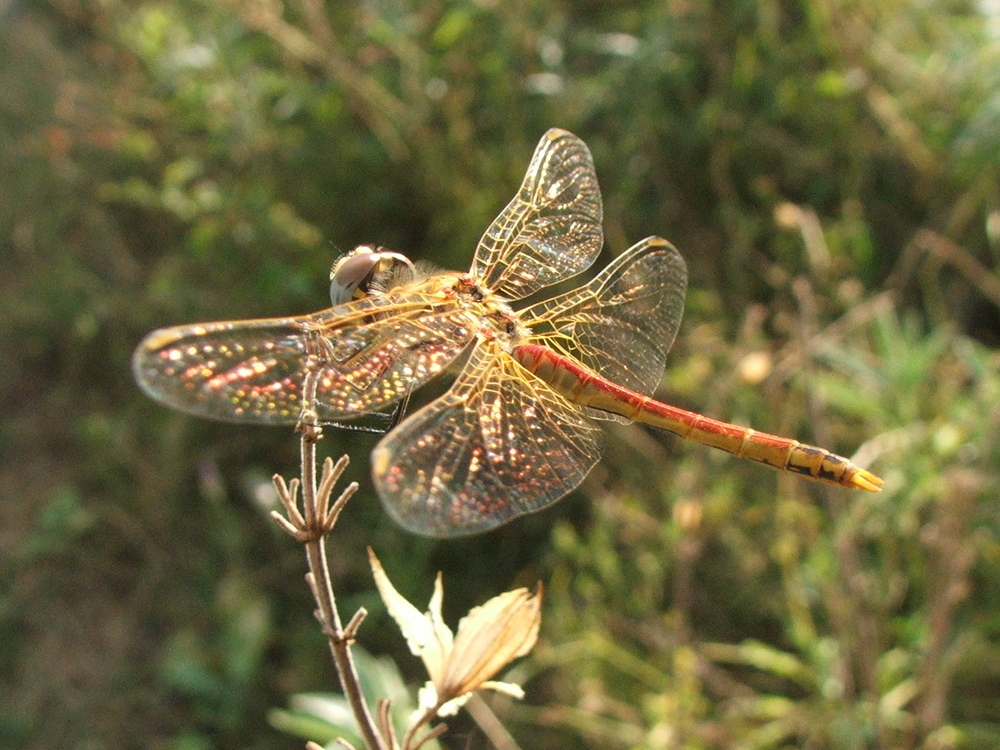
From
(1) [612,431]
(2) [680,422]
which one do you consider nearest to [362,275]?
(2) [680,422]

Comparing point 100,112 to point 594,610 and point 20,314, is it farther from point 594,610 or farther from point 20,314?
point 594,610

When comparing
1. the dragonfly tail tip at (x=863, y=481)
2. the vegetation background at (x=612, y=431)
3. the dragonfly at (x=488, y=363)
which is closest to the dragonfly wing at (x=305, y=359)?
the dragonfly at (x=488, y=363)

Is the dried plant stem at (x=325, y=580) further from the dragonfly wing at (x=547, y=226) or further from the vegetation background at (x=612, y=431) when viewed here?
the vegetation background at (x=612, y=431)

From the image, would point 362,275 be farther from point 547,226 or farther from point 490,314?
point 547,226

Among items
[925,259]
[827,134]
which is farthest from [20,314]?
[925,259]

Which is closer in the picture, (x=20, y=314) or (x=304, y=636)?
(x=304, y=636)

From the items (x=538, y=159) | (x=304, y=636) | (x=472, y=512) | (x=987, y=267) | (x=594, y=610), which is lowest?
(x=304, y=636)

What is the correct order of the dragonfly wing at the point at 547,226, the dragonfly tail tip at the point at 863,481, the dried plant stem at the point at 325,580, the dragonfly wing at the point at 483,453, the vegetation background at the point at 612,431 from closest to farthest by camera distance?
the dried plant stem at the point at 325,580 < the dragonfly wing at the point at 483,453 < the dragonfly tail tip at the point at 863,481 < the dragonfly wing at the point at 547,226 < the vegetation background at the point at 612,431
